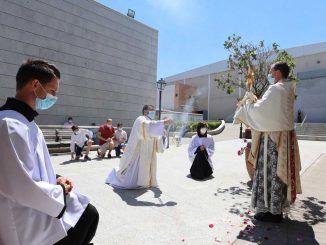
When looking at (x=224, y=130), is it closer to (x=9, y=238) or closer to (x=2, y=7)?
(x=2, y=7)

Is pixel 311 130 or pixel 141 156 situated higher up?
pixel 311 130

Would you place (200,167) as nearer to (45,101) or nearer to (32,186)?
(45,101)

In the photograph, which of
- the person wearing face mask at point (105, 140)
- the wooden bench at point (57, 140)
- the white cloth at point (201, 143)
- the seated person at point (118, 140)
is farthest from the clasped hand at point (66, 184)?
the wooden bench at point (57, 140)

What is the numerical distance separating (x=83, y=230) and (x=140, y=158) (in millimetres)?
4636

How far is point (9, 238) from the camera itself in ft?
6.53

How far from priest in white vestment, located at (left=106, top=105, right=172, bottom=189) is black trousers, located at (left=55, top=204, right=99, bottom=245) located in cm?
437

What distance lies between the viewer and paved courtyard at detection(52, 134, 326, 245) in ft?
13.4

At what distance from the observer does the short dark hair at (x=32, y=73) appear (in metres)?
2.28

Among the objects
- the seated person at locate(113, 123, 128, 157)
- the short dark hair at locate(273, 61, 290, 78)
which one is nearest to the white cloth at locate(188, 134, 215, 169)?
the short dark hair at locate(273, 61, 290, 78)

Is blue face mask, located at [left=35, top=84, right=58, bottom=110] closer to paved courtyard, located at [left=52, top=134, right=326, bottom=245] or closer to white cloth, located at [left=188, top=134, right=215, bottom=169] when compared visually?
paved courtyard, located at [left=52, top=134, right=326, bottom=245]

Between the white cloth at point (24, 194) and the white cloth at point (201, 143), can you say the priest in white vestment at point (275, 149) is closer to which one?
the white cloth at point (24, 194)

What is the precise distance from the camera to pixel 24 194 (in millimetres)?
1934

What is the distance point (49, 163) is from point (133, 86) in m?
21.4

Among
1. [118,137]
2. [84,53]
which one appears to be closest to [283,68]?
[118,137]
